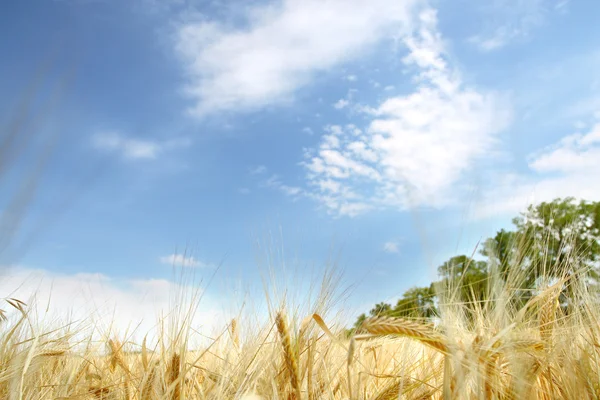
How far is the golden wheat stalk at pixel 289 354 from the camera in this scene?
174cm

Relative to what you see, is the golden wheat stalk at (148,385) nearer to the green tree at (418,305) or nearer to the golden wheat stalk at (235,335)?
the golden wheat stalk at (235,335)

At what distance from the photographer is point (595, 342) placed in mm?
1810

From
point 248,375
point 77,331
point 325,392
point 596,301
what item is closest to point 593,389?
point 596,301

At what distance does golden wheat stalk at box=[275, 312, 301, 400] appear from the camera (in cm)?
174

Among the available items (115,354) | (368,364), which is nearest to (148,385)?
(115,354)

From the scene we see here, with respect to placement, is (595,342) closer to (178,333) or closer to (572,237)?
(572,237)

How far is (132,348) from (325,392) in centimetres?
171

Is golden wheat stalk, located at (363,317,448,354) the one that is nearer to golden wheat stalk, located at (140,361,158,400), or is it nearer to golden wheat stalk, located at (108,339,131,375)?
golden wheat stalk, located at (140,361,158,400)

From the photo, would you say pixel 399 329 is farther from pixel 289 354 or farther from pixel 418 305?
pixel 418 305

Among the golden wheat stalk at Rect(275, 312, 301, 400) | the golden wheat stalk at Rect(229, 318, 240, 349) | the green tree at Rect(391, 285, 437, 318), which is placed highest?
the green tree at Rect(391, 285, 437, 318)

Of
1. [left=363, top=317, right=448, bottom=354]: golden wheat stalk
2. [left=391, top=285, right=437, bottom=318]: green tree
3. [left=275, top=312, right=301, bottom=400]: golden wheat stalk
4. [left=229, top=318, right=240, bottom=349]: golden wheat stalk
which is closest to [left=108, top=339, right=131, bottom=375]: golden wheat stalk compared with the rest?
[left=229, top=318, right=240, bottom=349]: golden wheat stalk

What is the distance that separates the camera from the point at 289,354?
178 cm

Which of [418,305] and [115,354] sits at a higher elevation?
[418,305]

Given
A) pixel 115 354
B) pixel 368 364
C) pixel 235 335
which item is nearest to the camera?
pixel 368 364
